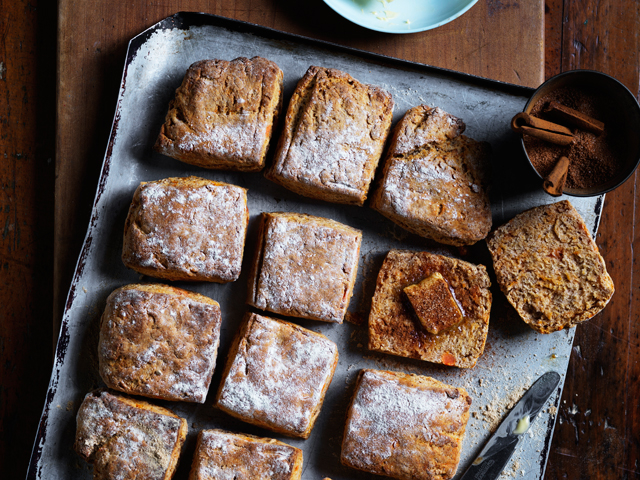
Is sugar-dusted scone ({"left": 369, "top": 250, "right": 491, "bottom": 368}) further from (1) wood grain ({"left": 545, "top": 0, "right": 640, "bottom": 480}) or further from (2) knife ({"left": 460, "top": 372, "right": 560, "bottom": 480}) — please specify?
(1) wood grain ({"left": 545, "top": 0, "right": 640, "bottom": 480})

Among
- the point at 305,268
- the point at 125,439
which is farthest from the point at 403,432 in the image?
the point at 125,439

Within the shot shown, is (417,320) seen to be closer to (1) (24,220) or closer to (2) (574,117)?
(2) (574,117)

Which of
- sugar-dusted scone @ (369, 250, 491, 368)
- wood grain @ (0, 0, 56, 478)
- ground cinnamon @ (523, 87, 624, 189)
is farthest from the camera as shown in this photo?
wood grain @ (0, 0, 56, 478)

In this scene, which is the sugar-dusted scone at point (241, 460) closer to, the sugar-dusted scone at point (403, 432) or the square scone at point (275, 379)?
the square scone at point (275, 379)

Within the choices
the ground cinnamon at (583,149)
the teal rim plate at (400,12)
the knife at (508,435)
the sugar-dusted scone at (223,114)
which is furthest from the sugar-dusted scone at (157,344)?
the ground cinnamon at (583,149)

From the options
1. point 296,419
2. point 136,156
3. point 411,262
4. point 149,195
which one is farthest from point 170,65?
point 296,419

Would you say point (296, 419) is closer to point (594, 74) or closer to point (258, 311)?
point (258, 311)

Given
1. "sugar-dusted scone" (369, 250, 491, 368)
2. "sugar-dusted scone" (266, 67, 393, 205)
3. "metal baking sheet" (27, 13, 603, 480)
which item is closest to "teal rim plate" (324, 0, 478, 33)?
"metal baking sheet" (27, 13, 603, 480)
